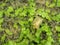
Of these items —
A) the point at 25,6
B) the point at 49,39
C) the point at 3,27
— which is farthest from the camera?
the point at 25,6

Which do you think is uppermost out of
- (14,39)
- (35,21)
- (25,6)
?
(25,6)

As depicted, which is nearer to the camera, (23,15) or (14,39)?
(14,39)

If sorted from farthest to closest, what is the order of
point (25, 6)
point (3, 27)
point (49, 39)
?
point (25, 6) → point (3, 27) → point (49, 39)

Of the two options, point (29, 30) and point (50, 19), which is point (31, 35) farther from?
point (50, 19)

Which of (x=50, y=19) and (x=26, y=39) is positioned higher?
(x=50, y=19)

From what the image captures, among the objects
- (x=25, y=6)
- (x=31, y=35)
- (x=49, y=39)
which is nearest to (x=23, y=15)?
(x=25, y=6)

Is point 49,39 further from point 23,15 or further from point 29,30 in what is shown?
point 23,15
